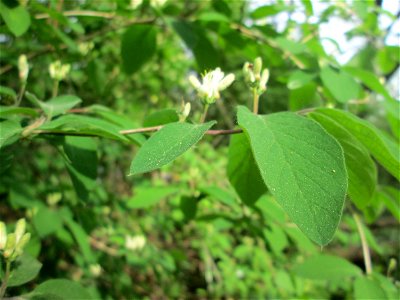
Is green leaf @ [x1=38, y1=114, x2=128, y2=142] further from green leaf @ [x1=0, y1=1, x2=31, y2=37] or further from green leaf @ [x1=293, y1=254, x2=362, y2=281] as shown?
green leaf @ [x1=293, y1=254, x2=362, y2=281]

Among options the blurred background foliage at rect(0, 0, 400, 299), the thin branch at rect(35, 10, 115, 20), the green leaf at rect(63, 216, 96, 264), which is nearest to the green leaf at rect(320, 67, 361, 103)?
the blurred background foliage at rect(0, 0, 400, 299)

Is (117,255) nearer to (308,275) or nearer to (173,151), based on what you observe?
(308,275)

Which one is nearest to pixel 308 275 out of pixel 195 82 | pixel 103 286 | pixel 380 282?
pixel 380 282

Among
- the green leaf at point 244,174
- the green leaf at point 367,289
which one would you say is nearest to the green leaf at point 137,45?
the green leaf at point 244,174

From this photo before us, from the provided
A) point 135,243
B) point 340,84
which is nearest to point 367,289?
point 340,84

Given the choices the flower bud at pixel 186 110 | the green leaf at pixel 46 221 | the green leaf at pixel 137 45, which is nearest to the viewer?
the flower bud at pixel 186 110

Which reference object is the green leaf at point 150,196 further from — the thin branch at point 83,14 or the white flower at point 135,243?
the thin branch at point 83,14
